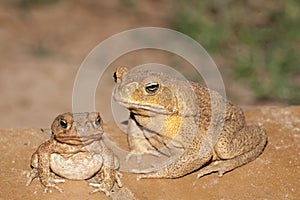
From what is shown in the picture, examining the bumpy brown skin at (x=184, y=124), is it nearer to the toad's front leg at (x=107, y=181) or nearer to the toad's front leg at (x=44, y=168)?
the toad's front leg at (x=107, y=181)

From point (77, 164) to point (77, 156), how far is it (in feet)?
0.23

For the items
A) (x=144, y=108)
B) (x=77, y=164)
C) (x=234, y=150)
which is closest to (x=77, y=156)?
(x=77, y=164)

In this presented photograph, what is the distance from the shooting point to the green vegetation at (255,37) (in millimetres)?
9695

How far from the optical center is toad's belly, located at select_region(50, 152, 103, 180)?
5004 mm

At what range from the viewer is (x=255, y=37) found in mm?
10680

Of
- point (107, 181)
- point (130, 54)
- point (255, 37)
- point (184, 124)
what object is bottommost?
point (107, 181)

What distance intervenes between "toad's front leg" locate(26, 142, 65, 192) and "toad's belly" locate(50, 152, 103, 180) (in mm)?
53

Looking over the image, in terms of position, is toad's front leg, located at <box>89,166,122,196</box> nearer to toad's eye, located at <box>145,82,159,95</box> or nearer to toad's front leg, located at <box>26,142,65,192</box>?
toad's front leg, located at <box>26,142,65,192</box>

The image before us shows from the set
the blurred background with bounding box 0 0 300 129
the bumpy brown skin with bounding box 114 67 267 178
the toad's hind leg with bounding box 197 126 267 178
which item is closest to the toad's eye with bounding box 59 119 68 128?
the bumpy brown skin with bounding box 114 67 267 178

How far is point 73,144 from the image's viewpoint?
16.1ft

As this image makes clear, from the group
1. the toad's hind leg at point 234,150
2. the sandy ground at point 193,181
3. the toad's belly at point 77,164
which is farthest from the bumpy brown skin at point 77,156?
the toad's hind leg at point 234,150

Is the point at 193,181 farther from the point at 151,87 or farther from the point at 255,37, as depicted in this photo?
the point at 255,37

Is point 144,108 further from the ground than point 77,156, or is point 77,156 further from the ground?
point 144,108

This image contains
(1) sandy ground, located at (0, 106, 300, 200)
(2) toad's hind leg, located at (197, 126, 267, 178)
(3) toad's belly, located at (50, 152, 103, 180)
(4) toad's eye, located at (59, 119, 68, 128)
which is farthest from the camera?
(2) toad's hind leg, located at (197, 126, 267, 178)
